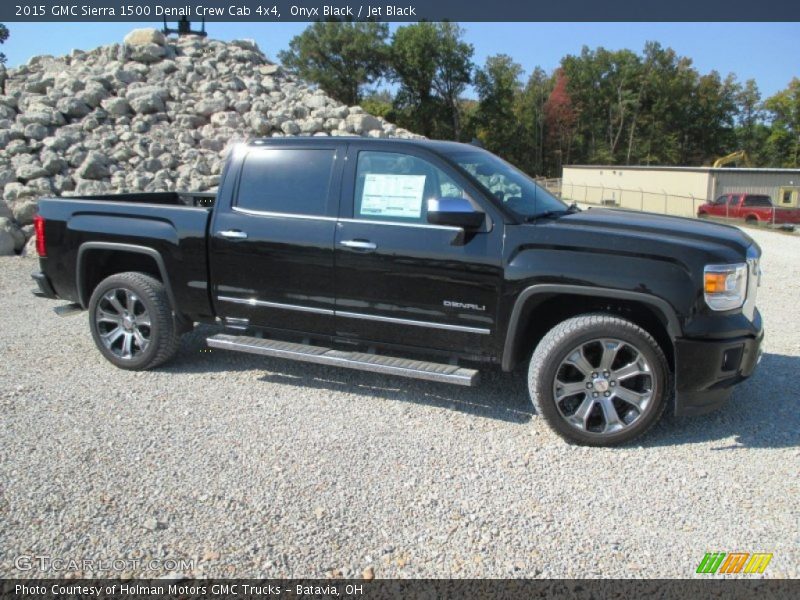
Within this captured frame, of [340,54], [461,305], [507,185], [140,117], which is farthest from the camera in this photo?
[340,54]

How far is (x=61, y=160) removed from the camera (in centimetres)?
1474

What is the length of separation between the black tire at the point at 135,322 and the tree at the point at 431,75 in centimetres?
5664

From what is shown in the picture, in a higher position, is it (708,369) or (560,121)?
(560,121)

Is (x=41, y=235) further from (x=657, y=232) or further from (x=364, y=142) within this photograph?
(x=657, y=232)

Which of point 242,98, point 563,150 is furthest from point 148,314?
point 563,150

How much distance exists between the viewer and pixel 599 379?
4410 millimetres

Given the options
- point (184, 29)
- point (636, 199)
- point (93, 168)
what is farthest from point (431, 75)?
point (93, 168)

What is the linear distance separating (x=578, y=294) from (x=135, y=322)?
370cm

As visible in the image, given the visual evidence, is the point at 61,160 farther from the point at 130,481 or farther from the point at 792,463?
the point at 792,463

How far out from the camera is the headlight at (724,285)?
13.6ft

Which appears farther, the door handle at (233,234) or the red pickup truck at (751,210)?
the red pickup truck at (751,210)

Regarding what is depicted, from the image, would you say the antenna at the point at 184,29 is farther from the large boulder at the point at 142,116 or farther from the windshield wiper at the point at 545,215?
the windshield wiper at the point at 545,215

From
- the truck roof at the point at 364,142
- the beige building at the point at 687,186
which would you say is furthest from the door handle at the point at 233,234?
the beige building at the point at 687,186

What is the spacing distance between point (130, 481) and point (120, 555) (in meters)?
0.76
